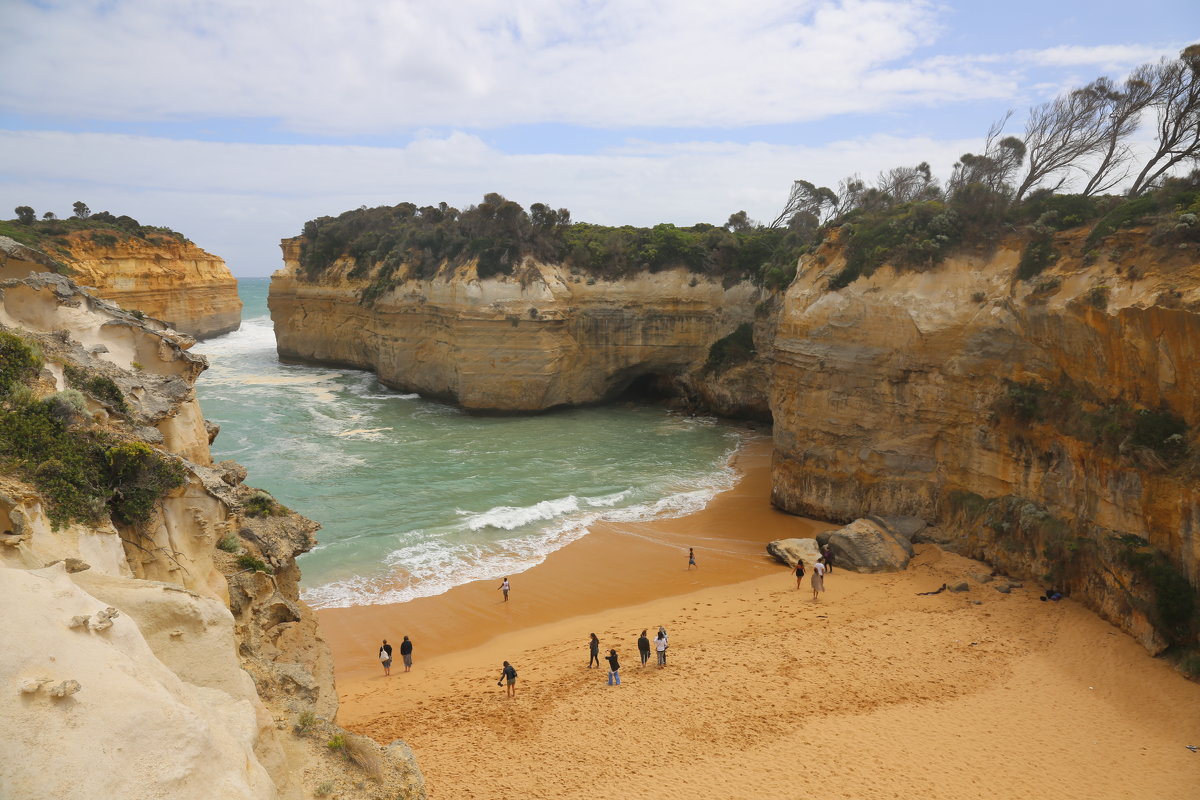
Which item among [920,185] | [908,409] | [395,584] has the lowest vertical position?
[395,584]

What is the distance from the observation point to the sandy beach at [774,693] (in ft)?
31.0

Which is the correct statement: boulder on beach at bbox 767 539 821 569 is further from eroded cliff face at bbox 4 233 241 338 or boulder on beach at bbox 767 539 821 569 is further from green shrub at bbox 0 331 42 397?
eroded cliff face at bbox 4 233 241 338

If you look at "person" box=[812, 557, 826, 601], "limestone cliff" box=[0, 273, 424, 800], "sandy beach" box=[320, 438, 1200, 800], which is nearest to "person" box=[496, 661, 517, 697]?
"sandy beach" box=[320, 438, 1200, 800]

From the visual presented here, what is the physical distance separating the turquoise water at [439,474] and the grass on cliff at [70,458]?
32.0 feet

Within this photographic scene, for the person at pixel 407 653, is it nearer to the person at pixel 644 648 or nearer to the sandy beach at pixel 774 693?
the sandy beach at pixel 774 693

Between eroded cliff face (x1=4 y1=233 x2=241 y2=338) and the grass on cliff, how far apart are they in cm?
4322

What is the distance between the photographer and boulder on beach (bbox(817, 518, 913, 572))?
54.3 feet

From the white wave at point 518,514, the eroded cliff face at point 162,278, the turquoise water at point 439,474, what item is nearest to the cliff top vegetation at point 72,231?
the eroded cliff face at point 162,278

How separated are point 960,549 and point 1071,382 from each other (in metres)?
4.66

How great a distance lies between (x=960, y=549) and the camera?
1658 centimetres

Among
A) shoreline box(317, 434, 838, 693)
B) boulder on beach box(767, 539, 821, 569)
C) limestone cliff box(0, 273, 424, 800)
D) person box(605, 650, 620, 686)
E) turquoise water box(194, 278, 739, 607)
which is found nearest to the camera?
limestone cliff box(0, 273, 424, 800)

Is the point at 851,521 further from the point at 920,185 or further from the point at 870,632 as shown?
the point at 920,185

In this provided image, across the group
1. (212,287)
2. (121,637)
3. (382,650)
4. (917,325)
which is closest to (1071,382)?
(917,325)

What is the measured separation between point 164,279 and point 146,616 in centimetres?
5665
